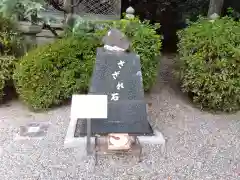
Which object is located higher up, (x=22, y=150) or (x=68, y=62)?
(x=68, y=62)

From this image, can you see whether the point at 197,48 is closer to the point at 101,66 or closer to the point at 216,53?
the point at 216,53

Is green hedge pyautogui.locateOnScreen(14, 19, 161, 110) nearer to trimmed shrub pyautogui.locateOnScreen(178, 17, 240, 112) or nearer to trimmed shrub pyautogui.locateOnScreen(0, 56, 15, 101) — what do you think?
trimmed shrub pyautogui.locateOnScreen(0, 56, 15, 101)

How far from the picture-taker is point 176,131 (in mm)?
3967

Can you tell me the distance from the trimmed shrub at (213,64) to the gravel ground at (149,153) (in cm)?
25

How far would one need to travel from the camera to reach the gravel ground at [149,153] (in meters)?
3.07

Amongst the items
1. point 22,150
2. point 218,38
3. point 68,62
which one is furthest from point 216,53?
point 22,150

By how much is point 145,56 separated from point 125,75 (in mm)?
1067

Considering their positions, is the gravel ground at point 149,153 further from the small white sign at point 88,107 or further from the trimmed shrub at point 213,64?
the small white sign at point 88,107

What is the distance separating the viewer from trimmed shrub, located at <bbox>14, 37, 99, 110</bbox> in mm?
4273

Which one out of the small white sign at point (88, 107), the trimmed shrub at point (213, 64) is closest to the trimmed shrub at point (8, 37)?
the small white sign at point (88, 107)

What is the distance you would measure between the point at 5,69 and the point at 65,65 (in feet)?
2.75

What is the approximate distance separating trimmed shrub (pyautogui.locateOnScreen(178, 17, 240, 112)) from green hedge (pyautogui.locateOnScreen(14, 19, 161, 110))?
494 mm

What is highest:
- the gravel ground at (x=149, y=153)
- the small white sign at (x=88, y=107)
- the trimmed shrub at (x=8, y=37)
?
the trimmed shrub at (x=8, y=37)

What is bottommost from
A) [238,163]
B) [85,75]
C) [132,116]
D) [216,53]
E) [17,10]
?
[238,163]
